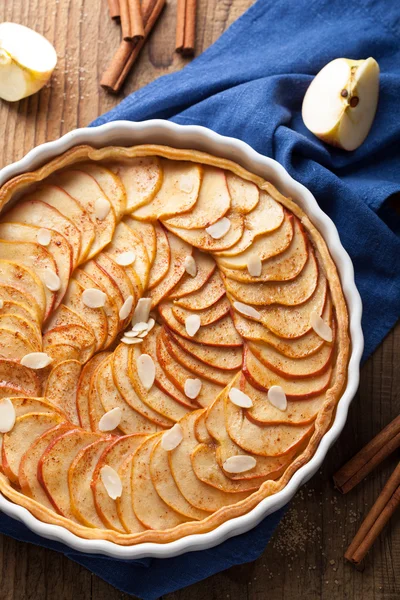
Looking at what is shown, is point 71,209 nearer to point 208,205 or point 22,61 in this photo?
point 208,205

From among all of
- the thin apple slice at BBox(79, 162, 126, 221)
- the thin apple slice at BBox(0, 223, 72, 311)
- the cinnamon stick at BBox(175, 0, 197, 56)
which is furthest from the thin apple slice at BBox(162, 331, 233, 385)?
the cinnamon stick at BBox(175, 0, 197, 56)

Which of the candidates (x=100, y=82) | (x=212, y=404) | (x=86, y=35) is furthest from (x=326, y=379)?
(x=86, y=35)

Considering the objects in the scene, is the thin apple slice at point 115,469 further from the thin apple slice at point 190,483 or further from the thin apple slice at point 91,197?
the thin apple slice at point 91,197

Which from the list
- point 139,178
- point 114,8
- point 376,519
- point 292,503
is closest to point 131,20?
point 114,8

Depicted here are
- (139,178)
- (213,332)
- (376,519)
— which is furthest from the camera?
(376,519)

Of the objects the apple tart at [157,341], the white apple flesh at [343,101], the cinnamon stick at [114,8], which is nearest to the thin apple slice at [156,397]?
the apple tart at [157,341]

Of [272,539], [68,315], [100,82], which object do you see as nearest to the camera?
[68,315]

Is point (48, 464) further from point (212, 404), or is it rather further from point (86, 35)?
point (86, 35)
